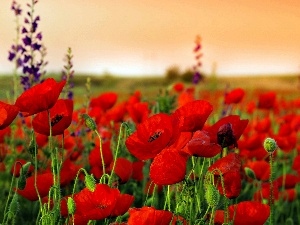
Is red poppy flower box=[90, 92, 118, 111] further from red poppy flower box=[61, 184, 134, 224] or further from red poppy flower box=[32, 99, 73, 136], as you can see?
red poppy flower box=[61, 184, 134, 224]

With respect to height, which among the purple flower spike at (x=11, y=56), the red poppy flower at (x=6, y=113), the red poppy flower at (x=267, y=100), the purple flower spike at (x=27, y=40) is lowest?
the red poppy flower at (x=267, y=100)

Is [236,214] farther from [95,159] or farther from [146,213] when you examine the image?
[95,159]

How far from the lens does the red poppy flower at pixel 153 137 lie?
4.98 feet

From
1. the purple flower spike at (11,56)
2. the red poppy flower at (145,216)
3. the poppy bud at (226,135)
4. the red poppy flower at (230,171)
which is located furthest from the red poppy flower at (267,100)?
the red poppy flower at (145,216)

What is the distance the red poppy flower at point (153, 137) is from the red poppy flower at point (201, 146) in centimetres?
5

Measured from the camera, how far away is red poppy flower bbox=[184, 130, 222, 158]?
1534mm

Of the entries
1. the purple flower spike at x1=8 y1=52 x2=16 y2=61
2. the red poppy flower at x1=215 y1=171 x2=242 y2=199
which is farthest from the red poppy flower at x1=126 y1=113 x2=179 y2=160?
the purple flower spike at x1=8 y1=52 x2=16 y2=61

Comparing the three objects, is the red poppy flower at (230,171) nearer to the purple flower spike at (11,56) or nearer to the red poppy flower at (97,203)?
the red poppy flower at (97,203)

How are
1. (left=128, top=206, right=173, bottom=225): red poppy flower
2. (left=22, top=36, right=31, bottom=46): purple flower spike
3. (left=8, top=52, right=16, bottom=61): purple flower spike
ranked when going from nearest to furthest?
(left=128, top=206, right=173, bottom=225): red poppy flower
(left=22, top=36, right=31, bottom=46): purple flower spike
(left=8, top=52, right=16, bottom=61): purple flower spike

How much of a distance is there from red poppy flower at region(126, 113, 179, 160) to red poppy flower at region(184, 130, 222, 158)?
5 centimetres

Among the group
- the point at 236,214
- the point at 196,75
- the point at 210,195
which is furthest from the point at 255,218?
the point at 196,75

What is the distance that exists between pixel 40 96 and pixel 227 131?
0.52 meters

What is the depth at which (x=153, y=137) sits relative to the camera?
157cm

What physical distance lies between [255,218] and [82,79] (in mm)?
25687
